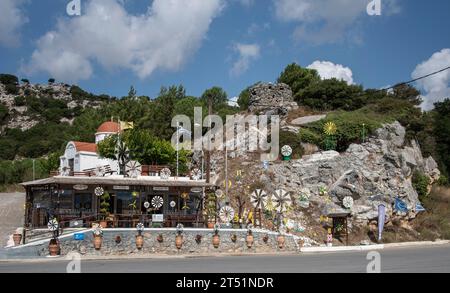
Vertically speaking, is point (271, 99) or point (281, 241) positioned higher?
point (271, 99)

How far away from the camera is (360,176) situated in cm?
4322

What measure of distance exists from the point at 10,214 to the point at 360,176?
29.2 meters

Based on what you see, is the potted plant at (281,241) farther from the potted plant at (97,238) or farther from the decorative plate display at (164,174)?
the potted plant at (97,238)

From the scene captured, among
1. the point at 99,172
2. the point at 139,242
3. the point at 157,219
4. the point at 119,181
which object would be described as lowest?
the point at 139,242

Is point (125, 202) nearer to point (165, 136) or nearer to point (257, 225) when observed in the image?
point (257, 225)

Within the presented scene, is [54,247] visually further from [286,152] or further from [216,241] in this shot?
[286,152]

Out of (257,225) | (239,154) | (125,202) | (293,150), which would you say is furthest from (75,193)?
(293,150)

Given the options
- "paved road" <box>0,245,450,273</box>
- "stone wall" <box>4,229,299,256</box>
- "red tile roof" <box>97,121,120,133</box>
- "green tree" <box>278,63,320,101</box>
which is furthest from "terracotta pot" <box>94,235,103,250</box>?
"green tree" <box>278,63,320,101</box>

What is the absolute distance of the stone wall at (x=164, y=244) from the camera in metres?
27.5

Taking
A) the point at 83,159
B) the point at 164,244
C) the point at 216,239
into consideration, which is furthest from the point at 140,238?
the point at 83,159

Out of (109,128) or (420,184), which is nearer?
(420,184)

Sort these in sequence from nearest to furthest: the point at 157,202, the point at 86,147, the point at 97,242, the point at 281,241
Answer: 1. the point at 97,242
2. the point at 281,241
3. the point at 157,202
4. the point at 86,147

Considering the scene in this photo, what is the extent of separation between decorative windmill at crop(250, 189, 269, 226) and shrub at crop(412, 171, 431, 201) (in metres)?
18.8
